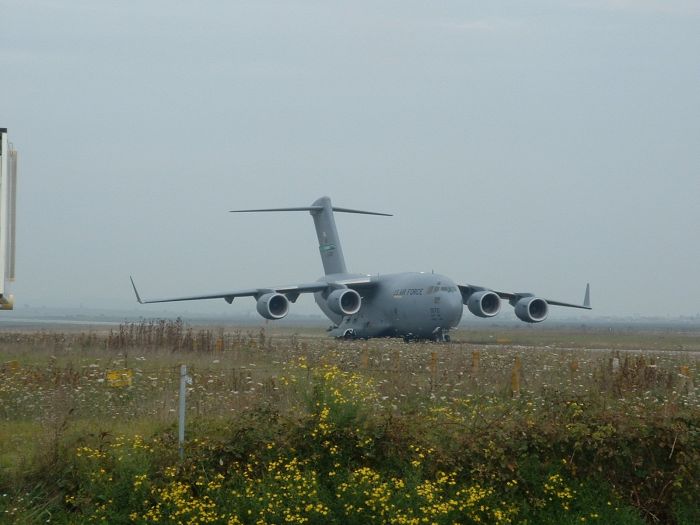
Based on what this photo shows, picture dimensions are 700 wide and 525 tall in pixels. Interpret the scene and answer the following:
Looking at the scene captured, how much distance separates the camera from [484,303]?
3841 cm

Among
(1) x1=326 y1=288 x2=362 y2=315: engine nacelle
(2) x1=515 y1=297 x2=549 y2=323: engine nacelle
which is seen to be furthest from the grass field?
(2) x1=515 y1=297 x2=549 y2=323: engine nacelle

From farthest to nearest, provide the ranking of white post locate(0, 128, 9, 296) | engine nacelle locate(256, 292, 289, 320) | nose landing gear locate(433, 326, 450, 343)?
engine nacelle locate(256, 292, 289, 320) → nose landing gear locate(433, 326, 450, 343) → white post locate(0, 128, 9, 296)

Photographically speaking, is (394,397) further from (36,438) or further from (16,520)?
(16,520)

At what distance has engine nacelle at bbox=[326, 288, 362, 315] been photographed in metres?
37.1

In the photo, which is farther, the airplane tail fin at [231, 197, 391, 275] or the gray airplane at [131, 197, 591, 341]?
the airplane tail fin at [231, 197, 391, 275]

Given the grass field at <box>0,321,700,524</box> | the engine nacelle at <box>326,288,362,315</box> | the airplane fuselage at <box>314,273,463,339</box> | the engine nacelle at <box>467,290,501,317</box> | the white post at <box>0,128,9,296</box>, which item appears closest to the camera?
the white post at <box>0,128,9,296</box>

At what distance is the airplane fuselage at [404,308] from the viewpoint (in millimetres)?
34562

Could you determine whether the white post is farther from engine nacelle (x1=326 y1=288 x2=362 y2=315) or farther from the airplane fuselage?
engine nacelle (x1=326 y1=288 x2=362 y2=315)

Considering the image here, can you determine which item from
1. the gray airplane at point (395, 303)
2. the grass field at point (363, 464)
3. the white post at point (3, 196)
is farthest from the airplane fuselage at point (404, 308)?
the white post at point (3, 196)

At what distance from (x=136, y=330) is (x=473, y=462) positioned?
751 inches

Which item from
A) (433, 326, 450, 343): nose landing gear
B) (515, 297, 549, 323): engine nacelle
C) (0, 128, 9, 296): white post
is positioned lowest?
(433, 326, 450, 343): nose landing gear

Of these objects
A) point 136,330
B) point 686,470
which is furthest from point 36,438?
point 136,330

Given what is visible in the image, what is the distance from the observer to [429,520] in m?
8.45

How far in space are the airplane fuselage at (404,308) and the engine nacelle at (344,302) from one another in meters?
1.12
